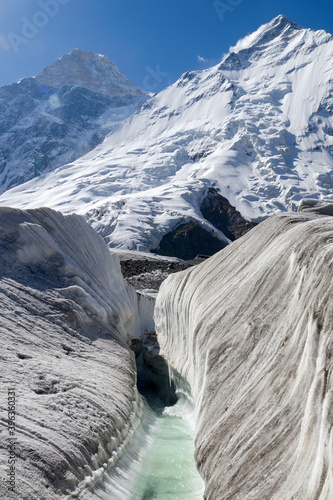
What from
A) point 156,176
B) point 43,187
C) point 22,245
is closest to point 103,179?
point 156,176

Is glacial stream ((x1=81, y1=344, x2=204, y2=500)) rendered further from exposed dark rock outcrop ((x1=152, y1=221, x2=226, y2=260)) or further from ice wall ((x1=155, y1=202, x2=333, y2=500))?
exposed dark rock outcrop ((x1=152, y1=221, x2=226, y2=260))

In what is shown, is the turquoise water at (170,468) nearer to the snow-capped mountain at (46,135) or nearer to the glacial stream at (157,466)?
the glacial stream at (157,466)

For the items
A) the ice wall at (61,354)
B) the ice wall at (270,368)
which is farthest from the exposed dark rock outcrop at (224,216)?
the ice wall at (270,368)

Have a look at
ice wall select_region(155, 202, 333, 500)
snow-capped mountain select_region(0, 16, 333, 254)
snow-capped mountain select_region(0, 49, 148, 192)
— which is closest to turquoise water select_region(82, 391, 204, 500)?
ice wall select_region(155, 202, 333, 500)

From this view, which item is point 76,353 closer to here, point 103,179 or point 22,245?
point 22,245

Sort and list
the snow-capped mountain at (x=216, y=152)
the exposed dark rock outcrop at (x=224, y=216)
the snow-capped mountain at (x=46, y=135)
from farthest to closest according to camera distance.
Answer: the snow-capped mountain at (x=46, y=135)
the exposed dark rock outcrop at (x=224, y=216)
the snow-capped mountain at (x=216, y=152)

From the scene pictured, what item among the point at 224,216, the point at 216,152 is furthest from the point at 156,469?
the point at 216,152
